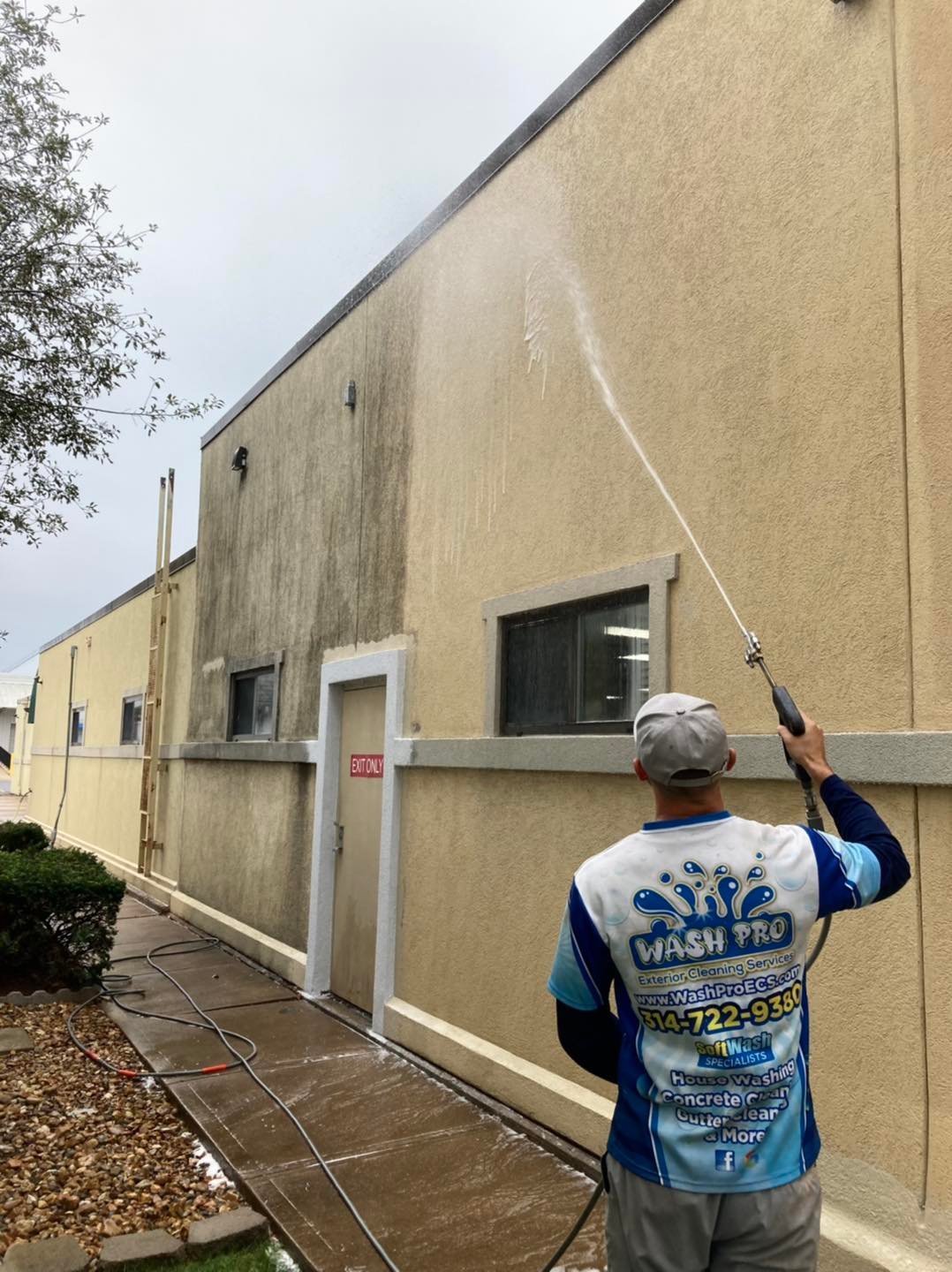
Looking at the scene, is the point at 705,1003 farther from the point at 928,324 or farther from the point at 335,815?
the point at 335,815

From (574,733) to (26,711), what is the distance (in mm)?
29938

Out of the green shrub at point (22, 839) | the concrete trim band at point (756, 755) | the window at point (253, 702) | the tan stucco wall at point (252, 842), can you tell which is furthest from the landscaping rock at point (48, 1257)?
the green shrub at point (22, 839)

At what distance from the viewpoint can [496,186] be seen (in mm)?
6043

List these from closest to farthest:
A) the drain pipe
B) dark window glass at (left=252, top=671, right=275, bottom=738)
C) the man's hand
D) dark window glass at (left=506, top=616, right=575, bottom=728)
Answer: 1. the man's hand
2. dark window glass at (left=506, top=616, right=575, bottom=728)
3. dark window glass at (left=252, top=671, right=275, bottom=738)
4. the drain pipe

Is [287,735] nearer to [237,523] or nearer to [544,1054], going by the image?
[237,523]

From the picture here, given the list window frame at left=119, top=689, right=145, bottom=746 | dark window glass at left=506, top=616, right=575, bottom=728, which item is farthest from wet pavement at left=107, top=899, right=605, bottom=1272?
window frame at left=119, top=689, right=145, bottom=746

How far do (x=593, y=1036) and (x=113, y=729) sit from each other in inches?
616

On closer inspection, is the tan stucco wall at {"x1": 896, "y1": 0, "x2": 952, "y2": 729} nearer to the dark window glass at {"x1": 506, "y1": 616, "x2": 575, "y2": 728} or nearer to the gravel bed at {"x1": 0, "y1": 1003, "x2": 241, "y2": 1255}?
the dark window glass at {"x1": 506, "y1": 616, "x2": 575, "y2": 728}

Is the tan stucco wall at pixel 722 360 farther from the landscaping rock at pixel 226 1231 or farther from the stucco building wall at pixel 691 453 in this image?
the landscaping rock at pixel 226 1231

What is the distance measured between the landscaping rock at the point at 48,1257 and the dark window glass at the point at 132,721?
37.0 ft

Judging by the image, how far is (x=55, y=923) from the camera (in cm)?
758

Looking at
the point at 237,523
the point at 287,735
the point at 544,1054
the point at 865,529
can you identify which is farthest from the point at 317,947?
the point at 865,529

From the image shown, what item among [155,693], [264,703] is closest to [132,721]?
[155,693]

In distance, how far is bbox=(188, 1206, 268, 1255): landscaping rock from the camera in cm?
375
